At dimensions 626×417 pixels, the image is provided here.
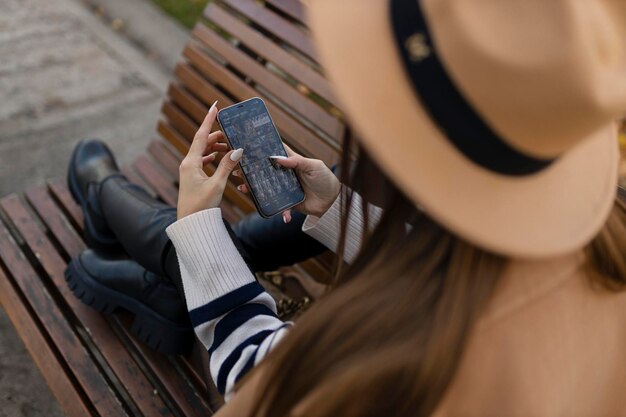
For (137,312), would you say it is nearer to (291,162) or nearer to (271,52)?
(291,162)

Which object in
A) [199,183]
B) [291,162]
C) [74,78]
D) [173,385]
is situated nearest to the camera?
[199,183]

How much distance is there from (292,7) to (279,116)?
1.46 ft

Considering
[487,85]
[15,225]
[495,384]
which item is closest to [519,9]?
[487,85]

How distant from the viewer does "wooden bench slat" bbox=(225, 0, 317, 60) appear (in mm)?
2273

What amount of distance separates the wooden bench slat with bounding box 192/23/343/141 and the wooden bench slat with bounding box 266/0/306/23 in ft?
0.71

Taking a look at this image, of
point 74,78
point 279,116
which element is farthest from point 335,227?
point 74,78

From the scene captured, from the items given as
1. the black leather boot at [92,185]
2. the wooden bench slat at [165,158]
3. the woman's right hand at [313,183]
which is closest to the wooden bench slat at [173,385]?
the black leather boot at [92,185]

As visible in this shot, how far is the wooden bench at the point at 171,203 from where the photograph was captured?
5.98 feet

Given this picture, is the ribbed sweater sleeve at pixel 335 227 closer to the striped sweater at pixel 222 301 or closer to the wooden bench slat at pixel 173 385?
the striped sweater at pixel 222 301

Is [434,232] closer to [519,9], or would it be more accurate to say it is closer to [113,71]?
[519,9]

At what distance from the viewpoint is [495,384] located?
3.37 feet

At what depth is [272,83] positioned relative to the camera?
2293mm

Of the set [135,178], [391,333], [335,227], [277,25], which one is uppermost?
[391,333]

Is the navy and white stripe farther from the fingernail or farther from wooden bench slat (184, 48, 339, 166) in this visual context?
wooden bench slat (184, 48, 339, 166)
